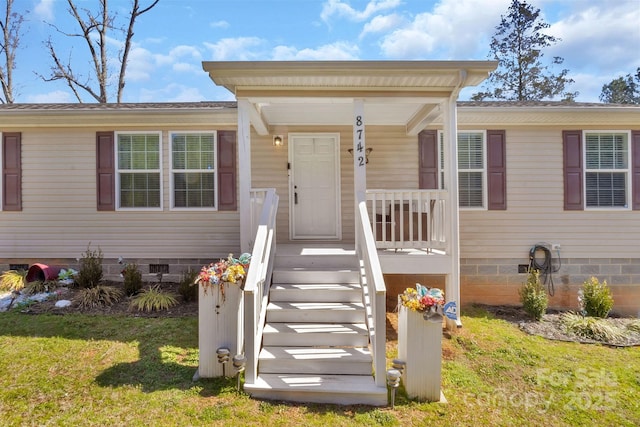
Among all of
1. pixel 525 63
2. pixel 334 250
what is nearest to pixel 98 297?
pixel 334 250

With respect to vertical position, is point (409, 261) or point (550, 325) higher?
point (409, 261)

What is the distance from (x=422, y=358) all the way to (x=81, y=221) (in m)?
6.36

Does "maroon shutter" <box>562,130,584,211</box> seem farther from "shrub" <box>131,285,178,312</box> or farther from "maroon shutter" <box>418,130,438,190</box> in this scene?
A: "shrub" <box>131,285,178,312</box>

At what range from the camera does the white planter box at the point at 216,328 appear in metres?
3.43

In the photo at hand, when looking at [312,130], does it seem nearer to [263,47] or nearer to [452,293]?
[452,293]

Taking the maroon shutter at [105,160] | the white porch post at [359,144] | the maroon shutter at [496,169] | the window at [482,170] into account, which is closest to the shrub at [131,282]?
the maroon shutter at [105,160]

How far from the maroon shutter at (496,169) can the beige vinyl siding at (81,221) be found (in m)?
4.69

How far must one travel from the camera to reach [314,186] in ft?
22.0

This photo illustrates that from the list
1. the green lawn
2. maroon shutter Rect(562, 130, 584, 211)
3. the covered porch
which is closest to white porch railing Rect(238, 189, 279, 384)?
the covered porch

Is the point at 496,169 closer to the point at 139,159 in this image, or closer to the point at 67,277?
the point at 139,159

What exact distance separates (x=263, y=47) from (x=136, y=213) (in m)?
8.93

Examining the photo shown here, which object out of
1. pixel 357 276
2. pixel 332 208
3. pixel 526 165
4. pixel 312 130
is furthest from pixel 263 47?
pixel 357 276

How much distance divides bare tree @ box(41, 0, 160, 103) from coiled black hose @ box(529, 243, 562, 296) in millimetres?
15903

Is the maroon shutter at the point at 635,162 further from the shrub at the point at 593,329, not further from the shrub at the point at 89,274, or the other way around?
the shrub at the point at 89,274
